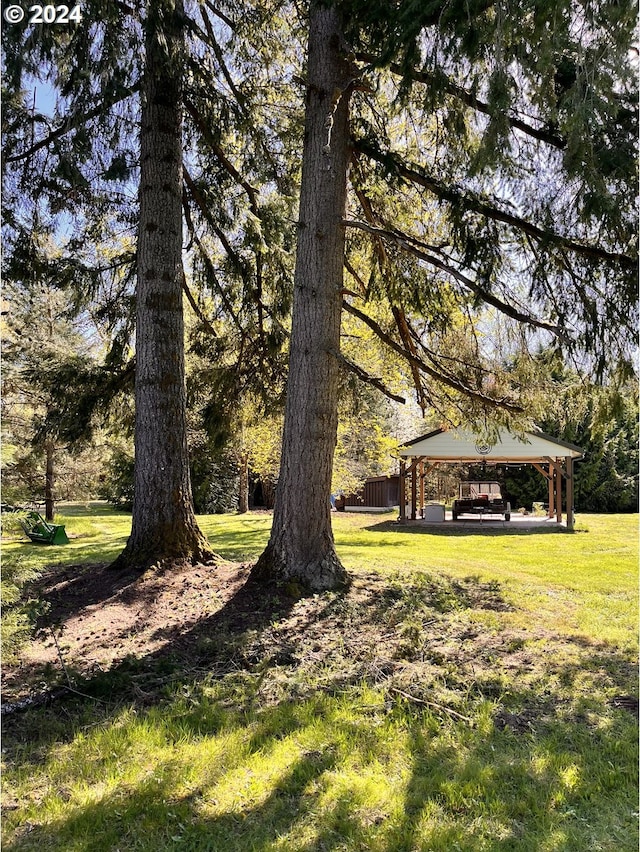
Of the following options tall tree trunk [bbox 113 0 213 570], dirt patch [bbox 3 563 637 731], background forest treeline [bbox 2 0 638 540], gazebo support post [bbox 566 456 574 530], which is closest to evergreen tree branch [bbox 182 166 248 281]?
background forest treeline [bbox 2 0 638 540]

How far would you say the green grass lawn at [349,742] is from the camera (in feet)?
7.61

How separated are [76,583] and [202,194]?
4785 millimetres

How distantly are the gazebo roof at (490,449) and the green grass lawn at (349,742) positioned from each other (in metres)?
11.8

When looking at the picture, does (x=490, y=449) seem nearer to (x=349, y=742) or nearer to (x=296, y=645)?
(x=296, y=645)

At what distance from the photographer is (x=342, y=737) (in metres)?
3.02

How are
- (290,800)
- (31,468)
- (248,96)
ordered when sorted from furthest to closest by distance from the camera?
(31,468)
(248,96)
(290,800)

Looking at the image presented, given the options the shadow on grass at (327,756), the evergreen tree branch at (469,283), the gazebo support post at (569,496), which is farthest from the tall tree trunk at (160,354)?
the gazebo support post at (569,496)

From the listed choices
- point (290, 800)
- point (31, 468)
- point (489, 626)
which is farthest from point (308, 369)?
point (31, 468)

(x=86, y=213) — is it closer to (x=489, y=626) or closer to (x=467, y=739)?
(x=489, y=626)

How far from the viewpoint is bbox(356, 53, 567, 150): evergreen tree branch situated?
13.4 ft

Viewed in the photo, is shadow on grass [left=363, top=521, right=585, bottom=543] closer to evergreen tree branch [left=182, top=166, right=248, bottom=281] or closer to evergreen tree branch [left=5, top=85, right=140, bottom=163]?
evergreen tree branch [left=182, top=166, right=248, bottom=281]

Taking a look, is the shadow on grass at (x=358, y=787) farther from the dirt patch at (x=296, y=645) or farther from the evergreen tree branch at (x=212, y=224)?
the evergreen tree branch at (x=212, y=224)

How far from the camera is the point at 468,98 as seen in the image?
441 cm

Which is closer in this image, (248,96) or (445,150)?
(445,150)
